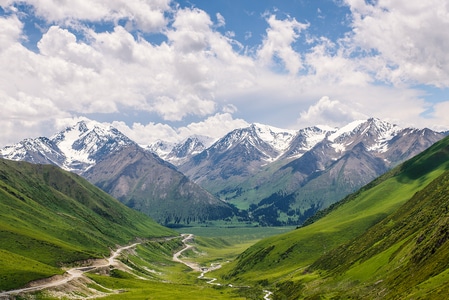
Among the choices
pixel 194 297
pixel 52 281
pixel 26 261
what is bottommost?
pixel 194 297

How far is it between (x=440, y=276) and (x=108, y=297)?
4661 inches

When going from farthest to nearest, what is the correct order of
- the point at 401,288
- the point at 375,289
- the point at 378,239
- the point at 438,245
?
1. the point at 378,239
2. the point at 375,289
3. the point at 438,245
4. the point at 401,288

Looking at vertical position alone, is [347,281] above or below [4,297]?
below

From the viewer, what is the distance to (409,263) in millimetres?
122375

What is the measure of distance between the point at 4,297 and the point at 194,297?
76.9 m

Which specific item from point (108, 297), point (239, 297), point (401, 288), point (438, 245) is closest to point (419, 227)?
point (438, 245)

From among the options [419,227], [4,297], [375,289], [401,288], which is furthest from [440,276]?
[4,297]

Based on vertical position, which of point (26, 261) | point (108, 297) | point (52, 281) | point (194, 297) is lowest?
point (194, 297)

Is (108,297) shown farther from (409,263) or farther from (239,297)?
(409,263)

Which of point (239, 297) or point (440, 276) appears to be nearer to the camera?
point (440, 276)

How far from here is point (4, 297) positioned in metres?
128

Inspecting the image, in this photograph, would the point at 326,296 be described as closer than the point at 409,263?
No

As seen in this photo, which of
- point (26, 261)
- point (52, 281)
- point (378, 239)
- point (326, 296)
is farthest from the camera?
point (378, 239)

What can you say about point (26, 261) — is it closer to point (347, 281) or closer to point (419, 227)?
point (347, 281)
